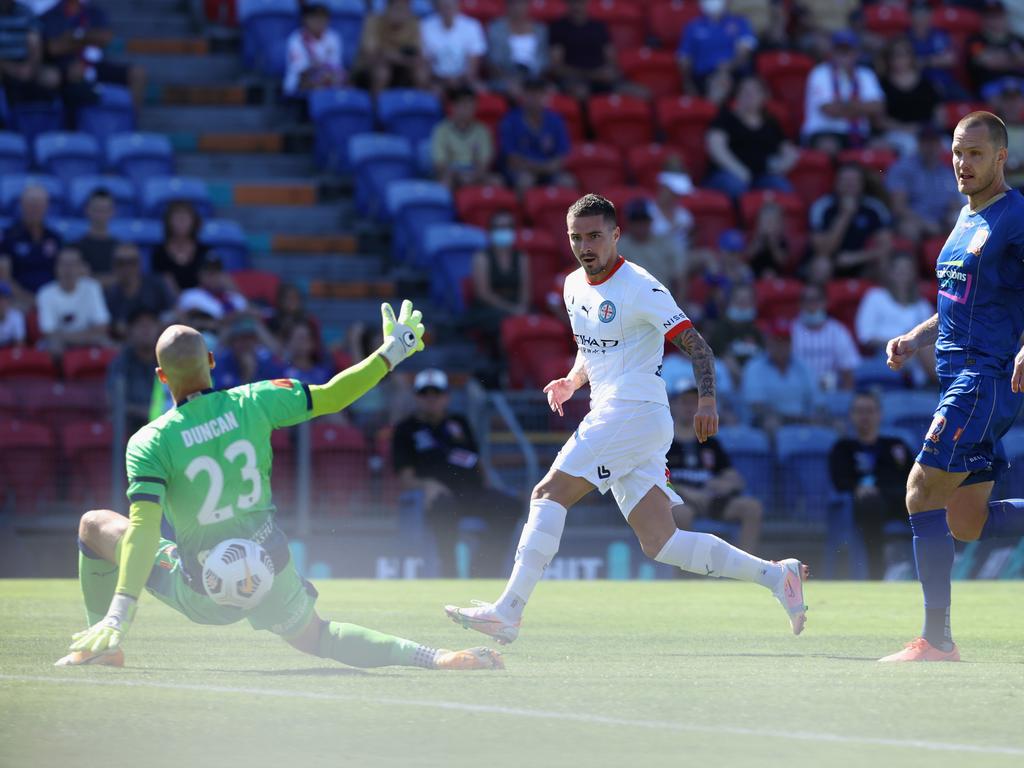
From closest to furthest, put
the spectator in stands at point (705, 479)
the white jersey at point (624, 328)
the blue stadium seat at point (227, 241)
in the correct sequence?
the white jersey at point (624, 328), the spectator in stands at point (705, 479), the blue stadium seat at point (227, 241)

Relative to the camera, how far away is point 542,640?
8766mm

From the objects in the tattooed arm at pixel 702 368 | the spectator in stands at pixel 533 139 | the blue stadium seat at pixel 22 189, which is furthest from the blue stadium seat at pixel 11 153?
the tattooed arm at pixel 702 368

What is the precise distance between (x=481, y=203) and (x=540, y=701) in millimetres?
12057

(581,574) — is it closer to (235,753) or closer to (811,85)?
(811,85)

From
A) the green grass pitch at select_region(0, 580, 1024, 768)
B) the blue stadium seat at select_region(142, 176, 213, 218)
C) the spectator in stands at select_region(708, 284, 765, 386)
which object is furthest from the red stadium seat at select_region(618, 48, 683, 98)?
the green grass pitch at select_region(0, 580, 1024, 768)

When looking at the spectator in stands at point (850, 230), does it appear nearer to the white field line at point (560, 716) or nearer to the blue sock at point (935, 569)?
the blue sock at point (935, 569)

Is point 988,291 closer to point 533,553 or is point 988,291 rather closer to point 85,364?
point 533,553

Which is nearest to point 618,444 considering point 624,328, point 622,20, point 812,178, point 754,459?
point 624,328

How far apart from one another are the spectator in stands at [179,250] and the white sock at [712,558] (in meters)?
8.59

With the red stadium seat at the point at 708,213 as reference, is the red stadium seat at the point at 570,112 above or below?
above

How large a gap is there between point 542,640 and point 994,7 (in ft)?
55.8

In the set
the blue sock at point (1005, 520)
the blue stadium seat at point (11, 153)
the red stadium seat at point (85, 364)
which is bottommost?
the blue sock at point (1005, 520)

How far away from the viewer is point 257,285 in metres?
16.6

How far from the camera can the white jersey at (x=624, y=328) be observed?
8086 mm
